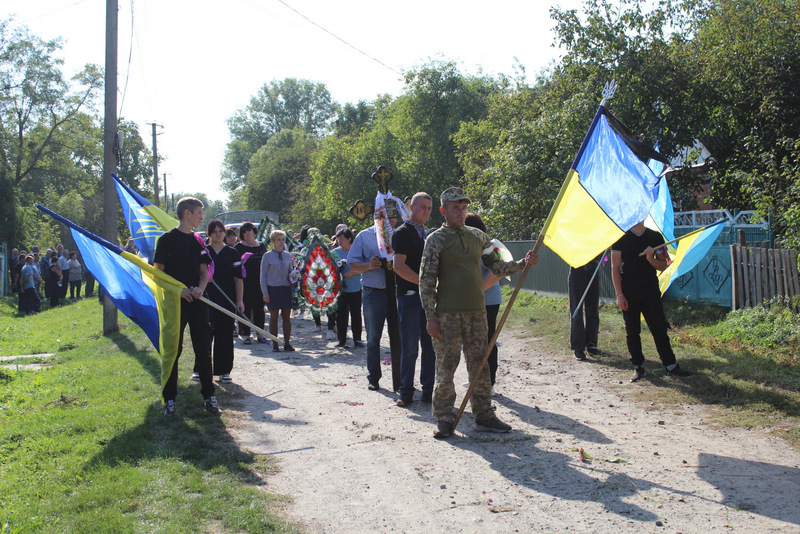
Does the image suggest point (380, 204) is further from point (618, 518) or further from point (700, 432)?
point (618, 518)

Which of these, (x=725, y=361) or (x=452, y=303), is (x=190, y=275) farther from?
(x=725, y=361)

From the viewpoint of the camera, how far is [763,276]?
973 cm

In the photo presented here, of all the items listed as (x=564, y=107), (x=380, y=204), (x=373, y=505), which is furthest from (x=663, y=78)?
(x=373, y=505)

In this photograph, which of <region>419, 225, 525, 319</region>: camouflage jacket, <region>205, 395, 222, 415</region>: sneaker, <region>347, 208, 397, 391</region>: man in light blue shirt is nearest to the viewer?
<region>419, 225, 525, 319</region>: camouflage jacket

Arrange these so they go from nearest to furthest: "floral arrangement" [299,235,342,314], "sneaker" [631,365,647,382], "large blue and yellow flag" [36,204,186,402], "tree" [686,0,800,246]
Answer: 1. "large blue and yellow flag" [36,204,186,402]
2. "sneaker" [631,365,647,382]
3. "floral arrangement" [299,235,342,314]
4. "tree" [686,0,800,246]

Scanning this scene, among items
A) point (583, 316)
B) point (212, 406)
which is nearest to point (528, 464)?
point (212, 406)

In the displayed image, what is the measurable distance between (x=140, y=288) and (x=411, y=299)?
9.43ft

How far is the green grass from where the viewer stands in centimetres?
403

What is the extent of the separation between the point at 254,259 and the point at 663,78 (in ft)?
30.0

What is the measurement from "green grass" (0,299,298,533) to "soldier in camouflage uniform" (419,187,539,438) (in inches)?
63.8

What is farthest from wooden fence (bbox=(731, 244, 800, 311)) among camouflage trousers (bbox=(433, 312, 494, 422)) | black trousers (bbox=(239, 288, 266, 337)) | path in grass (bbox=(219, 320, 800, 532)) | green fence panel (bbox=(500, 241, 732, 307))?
black trousers (bbox=(239, 288, 266, 337))

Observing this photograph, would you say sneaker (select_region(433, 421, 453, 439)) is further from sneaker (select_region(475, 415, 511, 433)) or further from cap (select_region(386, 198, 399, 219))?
cap (select_region(386, 198, 399, 219))

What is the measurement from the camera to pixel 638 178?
5656 millimetres

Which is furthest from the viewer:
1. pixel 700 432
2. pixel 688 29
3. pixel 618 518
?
pixel 688 29
